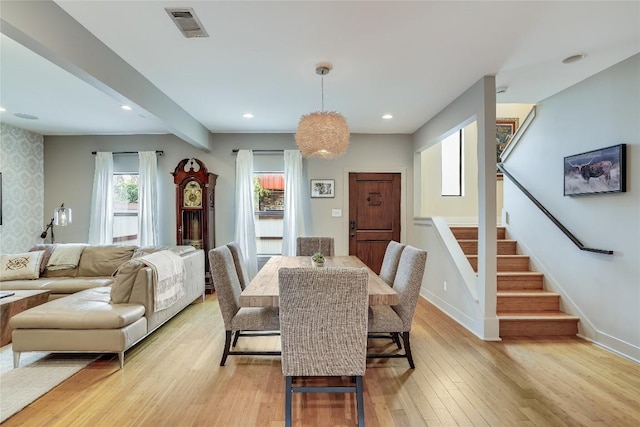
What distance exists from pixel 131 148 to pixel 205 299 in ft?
9.60

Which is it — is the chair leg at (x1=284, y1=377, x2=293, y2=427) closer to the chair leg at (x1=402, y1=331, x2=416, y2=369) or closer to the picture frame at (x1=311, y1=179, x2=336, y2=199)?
the chair leg at (x1=402, y1=331, x2=416, y2=369)

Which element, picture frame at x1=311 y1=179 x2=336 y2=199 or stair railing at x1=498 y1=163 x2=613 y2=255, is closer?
stair railing at x1=498 y1=163 x2=613 y2=255

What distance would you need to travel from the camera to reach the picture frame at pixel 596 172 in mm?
2900

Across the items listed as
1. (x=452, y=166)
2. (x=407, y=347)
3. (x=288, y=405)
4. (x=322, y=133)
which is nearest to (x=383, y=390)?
(x=407, y=347)

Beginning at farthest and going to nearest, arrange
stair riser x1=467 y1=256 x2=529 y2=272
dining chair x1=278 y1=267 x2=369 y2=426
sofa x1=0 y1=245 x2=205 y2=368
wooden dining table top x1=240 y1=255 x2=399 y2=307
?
stair riser x1=467 y1=256 x2=529 y2=272
sofa x1=0 y1=245 x2=205 y2=368
wooden dining table top x1=240 y1=255 x2=399 y2=307
dining chair x1=278 y1=267 x2=369 y2=426

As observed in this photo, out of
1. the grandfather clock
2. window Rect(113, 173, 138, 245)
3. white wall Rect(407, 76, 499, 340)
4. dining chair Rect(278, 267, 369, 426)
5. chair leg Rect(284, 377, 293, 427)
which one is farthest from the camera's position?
window Rect(113, 173, 138, 245)

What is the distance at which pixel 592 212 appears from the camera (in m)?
3.25

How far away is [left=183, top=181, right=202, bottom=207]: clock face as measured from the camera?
16.5 feet

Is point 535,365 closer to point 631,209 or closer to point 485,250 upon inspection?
point 485,250

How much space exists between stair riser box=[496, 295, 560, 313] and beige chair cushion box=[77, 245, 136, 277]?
189 inches

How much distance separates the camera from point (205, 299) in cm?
477

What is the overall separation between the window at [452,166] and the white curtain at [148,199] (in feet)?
16.0

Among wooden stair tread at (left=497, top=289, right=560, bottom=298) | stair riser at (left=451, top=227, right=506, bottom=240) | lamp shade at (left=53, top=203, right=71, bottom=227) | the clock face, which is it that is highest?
the clock face

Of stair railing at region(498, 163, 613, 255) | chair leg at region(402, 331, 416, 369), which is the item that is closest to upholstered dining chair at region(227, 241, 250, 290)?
chair leg at region(402, 331, 416, 369)
